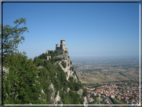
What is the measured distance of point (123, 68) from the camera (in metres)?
3.40

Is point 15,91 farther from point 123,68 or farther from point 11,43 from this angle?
point 123,68

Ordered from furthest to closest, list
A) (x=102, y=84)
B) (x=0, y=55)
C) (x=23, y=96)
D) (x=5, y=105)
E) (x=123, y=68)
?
(x=102, y=84)
(x=123, y=68)
(x=23, y=96)
(x=0, y=55)
(x=5, y=105)

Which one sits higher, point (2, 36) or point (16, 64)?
point (2, 36)

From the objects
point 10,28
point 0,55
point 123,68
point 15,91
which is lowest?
point 15,91

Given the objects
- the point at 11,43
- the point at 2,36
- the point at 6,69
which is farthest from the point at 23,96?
the point at 2,36

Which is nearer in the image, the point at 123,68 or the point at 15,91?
the point at 15,91

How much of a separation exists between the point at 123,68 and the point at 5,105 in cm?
322

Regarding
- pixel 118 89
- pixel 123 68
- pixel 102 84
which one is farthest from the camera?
pixel 102 84

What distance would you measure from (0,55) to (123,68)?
334 cm

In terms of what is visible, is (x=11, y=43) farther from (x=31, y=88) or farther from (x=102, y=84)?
(x=102, y=84)

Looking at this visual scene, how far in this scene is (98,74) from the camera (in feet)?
13.8

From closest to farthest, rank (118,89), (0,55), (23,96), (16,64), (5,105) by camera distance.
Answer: (5,105) < (0,55) < (23,96) < (16,64) < (118,89)

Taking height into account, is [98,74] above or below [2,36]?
below

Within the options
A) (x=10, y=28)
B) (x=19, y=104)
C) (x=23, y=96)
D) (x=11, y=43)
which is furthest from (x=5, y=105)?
(x=10, y=28)
